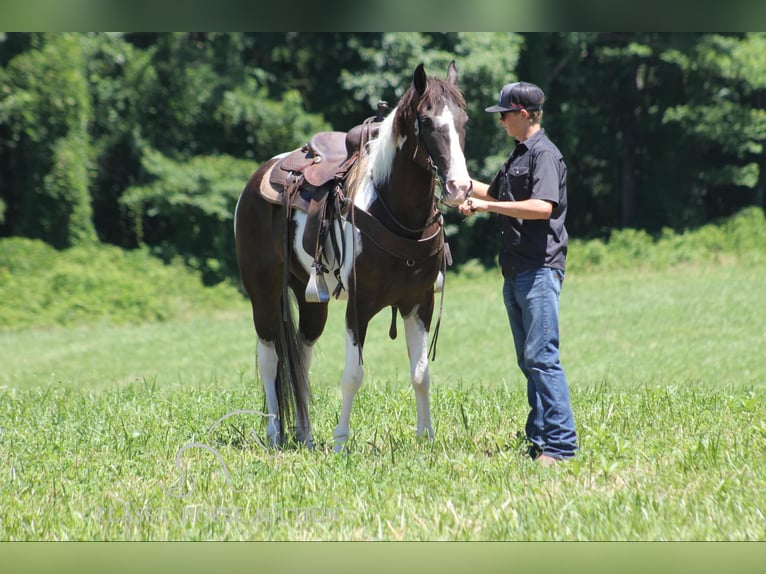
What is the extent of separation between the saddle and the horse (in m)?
0.05

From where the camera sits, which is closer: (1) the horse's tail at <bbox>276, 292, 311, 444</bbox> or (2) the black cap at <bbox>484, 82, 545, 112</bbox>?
(2) the black cap at <bbox>484, 82, 545, 112</bbox>

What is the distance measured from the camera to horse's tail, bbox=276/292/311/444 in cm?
631

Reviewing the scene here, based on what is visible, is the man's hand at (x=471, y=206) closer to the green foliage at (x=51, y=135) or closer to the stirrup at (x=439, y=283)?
the stirrup at (x=439, y=283)

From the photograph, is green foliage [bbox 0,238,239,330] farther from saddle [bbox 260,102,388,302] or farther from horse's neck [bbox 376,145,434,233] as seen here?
horse's neck [bbox 376,145,434,233]

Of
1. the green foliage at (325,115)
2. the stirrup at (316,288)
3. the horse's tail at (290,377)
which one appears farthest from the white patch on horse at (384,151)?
the green foliage at (325,115)

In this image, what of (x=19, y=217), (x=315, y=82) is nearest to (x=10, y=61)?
(x=19, y=217)

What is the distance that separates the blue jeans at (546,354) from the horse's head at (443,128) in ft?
2.97

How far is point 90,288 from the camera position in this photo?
60.0 ft

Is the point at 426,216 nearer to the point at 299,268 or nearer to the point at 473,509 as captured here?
the point at 299,268

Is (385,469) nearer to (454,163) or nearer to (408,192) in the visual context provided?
(408,192)

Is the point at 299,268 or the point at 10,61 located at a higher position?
the point at 10,61

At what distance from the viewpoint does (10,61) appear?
19.1 meters

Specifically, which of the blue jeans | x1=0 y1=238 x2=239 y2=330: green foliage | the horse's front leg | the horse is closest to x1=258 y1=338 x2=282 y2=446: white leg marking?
the horse

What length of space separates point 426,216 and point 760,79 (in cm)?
1859
